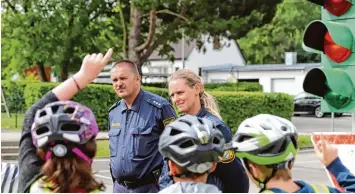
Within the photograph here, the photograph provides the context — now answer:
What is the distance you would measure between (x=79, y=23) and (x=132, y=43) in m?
2.53

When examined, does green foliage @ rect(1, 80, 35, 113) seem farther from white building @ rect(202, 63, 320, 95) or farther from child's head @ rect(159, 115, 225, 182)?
child's head @ rect(159, 115, 225, 182)

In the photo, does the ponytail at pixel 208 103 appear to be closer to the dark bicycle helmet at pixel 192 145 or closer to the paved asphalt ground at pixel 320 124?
the dark bicycle helmet at pixel 192 145

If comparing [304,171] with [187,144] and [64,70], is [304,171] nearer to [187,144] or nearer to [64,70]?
[187,144]

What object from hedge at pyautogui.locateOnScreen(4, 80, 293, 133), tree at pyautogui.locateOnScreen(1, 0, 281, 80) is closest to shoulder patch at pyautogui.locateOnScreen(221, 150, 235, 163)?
hedge at pyautogui.locateOnScreen(4, 80, 293, 133)

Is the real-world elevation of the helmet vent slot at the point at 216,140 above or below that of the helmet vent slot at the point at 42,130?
below

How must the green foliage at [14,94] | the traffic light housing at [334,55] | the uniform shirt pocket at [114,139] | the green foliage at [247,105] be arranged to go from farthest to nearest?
the green foliage at [14,94] < the green foliage at [247,105] < the uniform shirt pocket at [114,139] < the traffic light housing at [334,55]

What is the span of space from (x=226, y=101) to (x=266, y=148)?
76.8ft

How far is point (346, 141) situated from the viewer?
503 centimetres

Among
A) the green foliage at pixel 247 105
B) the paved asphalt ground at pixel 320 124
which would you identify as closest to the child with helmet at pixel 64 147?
the green foliage at pixel 247 105

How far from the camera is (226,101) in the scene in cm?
2694

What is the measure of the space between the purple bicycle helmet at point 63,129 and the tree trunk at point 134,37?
27.2 m

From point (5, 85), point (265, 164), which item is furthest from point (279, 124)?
point (5, 85)

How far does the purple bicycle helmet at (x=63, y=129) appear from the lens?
335 cm

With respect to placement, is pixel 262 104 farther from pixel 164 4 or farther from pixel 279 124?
pixel 279 124
